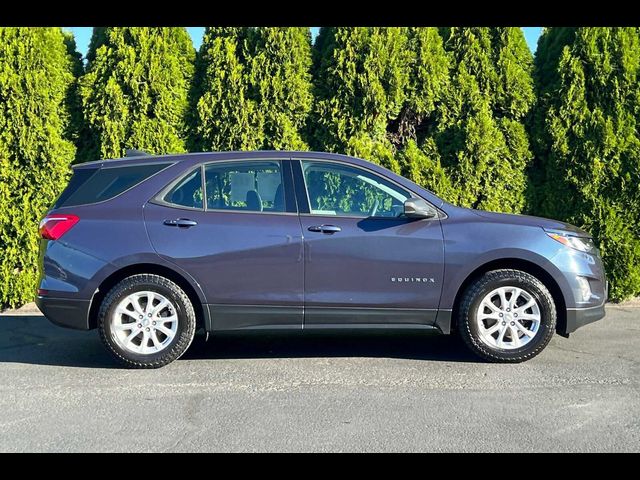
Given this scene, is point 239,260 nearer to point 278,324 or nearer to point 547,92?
point 278,324

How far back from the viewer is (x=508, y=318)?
5.51 metres

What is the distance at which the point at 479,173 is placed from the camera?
830 centimetres

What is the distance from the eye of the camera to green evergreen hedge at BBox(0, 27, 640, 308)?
26.1 ft

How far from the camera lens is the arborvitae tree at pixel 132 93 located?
26.6 feet

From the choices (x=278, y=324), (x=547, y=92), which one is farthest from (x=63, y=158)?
(x=547, y=92)

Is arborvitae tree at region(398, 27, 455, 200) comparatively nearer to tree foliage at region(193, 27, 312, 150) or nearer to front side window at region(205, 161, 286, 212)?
tree foliage at region(193, 27, 312, 150)

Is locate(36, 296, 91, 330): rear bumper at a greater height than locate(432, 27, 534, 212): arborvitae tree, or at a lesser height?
lesser

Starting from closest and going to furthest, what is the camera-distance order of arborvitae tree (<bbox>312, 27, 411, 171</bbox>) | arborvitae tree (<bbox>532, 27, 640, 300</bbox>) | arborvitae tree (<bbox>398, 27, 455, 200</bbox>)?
arborvitae tree (<bbox>532, 27, 640, 300</bbox>) → arborvitae tree (<bbox>312, 27, 411, 171</bbox>) → arborvitae tree (<bbox>398, 27, 455, 200</bbox>)

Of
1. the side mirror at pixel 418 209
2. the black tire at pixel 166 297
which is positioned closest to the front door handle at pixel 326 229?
the side mirror at pixel 418 209

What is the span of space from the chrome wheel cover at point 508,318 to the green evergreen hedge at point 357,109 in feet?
9.71

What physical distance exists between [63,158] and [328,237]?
13.8 ft

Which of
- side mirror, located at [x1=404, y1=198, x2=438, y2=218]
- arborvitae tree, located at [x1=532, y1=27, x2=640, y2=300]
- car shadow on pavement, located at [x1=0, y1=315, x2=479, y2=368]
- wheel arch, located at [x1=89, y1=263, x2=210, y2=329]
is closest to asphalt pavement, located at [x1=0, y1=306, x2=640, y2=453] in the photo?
car shadow on pavement, located at [x1=0, y1=315, x2=479, y2=368]

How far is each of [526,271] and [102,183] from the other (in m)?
3.61
